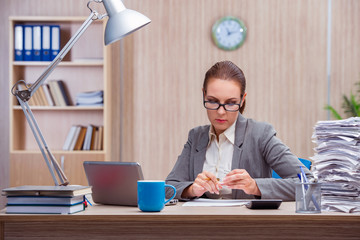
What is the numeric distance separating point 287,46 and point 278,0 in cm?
46

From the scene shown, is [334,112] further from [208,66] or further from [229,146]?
[229,146]

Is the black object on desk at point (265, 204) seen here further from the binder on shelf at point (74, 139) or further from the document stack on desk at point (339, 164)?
the binder on shelf at point (74, 139)

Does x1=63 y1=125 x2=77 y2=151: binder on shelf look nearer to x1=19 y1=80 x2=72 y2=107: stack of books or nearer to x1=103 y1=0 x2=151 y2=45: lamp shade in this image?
x1=19 y1=80 x2=72 y2=107: stack of books

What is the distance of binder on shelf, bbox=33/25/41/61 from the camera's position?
461cm

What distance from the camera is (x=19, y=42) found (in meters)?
4.66

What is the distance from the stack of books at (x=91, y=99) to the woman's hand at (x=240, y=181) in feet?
9.53

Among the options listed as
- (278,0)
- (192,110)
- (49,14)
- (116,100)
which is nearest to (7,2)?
(49,14)

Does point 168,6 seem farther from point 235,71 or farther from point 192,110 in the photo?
point 235,71

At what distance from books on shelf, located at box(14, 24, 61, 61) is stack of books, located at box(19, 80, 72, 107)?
25cm

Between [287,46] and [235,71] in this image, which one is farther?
[287,46]

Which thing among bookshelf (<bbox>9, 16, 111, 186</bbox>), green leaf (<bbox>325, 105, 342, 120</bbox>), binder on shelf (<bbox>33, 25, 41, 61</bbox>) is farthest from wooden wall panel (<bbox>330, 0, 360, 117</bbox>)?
binder on shelf (<bbox>33, 25, 41, 61</bbox>)

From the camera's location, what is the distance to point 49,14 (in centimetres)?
498

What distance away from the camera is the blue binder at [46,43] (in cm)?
463

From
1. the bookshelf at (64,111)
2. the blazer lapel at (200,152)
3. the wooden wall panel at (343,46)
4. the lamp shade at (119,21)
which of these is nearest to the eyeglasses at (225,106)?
the blazer lapel at (200,152)
